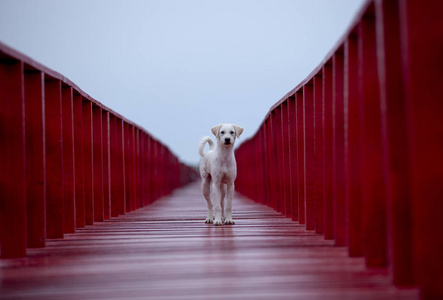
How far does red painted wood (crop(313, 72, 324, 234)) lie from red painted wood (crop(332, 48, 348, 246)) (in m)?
0.81

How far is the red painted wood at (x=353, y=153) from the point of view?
11.6 ft

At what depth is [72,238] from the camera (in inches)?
192

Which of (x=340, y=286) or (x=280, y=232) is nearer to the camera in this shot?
(x=340, y=286)

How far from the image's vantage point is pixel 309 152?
213 inches

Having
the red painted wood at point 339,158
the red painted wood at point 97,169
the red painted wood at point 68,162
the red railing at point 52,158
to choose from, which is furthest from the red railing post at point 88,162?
the red painted wood at point 339,158

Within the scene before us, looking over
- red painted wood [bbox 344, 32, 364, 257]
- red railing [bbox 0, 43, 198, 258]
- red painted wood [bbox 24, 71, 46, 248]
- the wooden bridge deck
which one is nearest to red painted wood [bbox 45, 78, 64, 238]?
red railing [bbox 0, 43, 198, 258]

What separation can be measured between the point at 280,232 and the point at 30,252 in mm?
2121

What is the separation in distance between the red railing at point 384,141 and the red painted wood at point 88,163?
2.29 m

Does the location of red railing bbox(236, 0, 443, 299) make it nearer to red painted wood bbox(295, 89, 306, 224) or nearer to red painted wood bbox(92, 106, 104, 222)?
red painted wood bbox(295, 89, 306, 224)

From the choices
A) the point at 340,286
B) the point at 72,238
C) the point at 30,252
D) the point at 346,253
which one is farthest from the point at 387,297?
the point at 72,238

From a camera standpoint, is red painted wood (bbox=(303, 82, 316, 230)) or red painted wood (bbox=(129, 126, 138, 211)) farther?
red painted wood (bbox=(129, 126, 138, 211))

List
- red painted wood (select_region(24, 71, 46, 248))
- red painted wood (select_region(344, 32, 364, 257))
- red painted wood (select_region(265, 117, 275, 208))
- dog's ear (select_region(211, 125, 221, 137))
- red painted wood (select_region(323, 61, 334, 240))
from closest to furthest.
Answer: red painted wood (select_region(344, 32, 364, 257)), red painted wood (select_region(24, 71, 46, 248)), red painted wood (select_region(323, 61, 334, 240)), dog's ear (select_region(211, 125, 221, 137)), red painted wood (select_region(265, 117, 275, 208))

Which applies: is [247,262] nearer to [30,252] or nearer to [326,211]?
[326,211]

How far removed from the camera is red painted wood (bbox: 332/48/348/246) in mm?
3979
